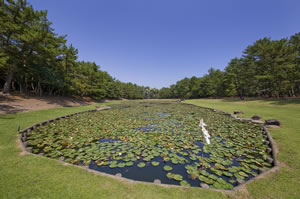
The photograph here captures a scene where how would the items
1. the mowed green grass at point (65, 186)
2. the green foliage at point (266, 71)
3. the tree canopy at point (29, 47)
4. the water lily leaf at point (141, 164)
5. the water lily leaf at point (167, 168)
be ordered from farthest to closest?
1. the green foliage at point (266, 71)
2. the tree canopy at point (29, 47)
3. the water lily leaf at point (141, 164)
4. the water lily leaf at point (167, 168)
5. the mowed green grass at point (65, 186)

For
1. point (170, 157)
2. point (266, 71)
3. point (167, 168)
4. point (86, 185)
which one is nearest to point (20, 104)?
point (86, 185)

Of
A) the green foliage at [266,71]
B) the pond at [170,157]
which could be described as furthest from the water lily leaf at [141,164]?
the green foliage at [266,71]

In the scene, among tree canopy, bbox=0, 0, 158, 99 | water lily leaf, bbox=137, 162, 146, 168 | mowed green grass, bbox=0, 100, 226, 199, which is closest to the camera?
mowed green grass, bbox=0, 100, 226, 199

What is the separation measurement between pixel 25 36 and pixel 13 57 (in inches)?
168

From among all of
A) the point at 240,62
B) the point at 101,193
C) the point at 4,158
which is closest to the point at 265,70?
Answer: the point at 240,62

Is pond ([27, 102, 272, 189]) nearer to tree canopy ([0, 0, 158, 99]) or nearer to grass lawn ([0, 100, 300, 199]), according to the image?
grass lawn ([0, 100, 300, 199])

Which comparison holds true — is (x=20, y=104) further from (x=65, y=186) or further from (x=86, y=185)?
(x=86, y=185)

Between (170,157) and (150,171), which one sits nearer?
(150,171)

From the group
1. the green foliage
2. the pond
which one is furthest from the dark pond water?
the green foliage

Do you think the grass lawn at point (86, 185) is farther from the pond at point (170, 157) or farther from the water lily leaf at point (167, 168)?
the water lily leaf at point (167, 168)

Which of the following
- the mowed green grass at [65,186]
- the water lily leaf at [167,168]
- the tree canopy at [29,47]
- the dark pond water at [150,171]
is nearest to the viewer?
the mowed green grass at [65,186]

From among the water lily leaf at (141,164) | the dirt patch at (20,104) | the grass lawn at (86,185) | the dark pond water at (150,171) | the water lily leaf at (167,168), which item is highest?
the dirt patch at (20,104)

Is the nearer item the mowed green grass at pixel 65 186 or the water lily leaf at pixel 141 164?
the mowed green grass at pixel 65 186

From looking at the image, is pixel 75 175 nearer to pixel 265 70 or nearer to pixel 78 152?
pixel 78 152
